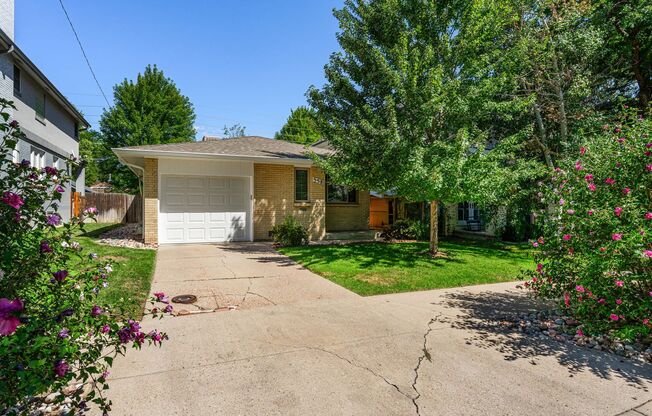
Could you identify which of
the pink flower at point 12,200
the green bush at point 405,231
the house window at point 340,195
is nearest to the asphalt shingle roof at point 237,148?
the house window at point 340,195

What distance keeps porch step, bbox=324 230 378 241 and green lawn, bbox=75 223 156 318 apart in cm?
615

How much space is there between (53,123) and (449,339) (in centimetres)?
1987

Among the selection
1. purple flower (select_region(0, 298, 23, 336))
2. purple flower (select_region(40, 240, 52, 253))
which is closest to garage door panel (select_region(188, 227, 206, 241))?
purple flower (select_region(40, 240, 52, 253))

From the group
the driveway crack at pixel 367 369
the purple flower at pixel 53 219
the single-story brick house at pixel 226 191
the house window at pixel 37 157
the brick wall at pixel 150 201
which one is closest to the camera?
the purple flower at pixel 53 219

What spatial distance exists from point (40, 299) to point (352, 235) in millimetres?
11834

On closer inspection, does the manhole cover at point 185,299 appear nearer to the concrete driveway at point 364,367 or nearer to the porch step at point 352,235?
the concrete driveway at point 364,367

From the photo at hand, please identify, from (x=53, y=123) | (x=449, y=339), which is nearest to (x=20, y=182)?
(x=449, y=339)

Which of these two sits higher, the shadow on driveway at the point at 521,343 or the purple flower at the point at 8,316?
the purple flower at the point at 8,316

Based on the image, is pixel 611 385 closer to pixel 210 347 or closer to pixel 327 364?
pixel 327 364

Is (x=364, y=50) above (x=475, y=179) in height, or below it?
above

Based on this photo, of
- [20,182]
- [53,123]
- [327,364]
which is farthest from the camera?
[53,123]

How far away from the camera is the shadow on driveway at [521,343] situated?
11.3 ft

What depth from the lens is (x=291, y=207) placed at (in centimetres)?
1285

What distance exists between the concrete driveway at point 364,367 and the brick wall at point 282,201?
23.1 feet
